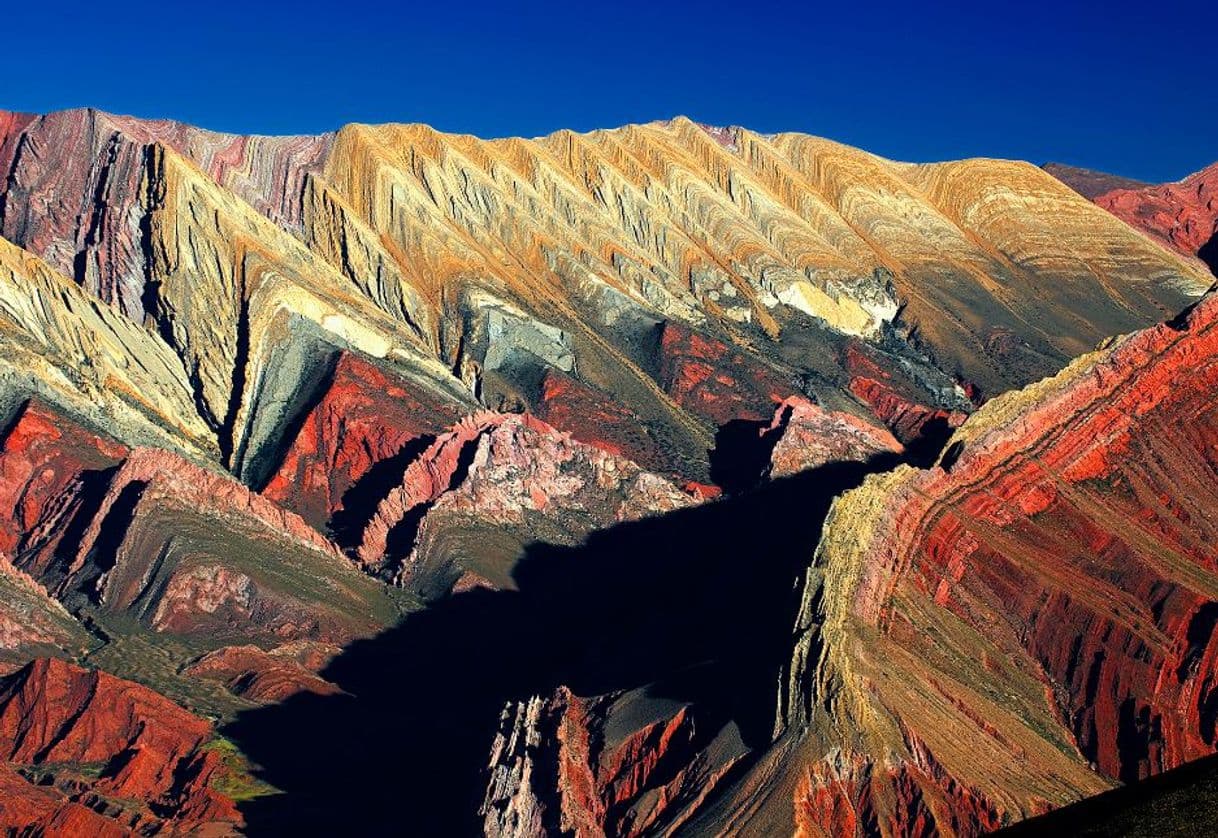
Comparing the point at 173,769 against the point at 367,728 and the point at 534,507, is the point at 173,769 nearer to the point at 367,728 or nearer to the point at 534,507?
the point at 367,728

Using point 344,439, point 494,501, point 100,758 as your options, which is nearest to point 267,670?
point 100,758

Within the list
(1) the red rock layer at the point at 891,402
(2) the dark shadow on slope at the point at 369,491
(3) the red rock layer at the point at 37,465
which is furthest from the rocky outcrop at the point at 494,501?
(1) the red rock layer at the point at 891,402

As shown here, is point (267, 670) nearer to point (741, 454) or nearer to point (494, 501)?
point (494, 501)

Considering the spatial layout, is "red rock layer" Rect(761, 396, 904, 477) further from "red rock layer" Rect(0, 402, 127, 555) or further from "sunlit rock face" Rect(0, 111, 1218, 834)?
"red rock layer" Rect(0, 402, 127, 555)

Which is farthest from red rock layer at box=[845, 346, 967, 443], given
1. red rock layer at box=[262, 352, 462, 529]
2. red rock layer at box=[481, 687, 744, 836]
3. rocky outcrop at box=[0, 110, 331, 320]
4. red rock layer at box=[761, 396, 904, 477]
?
red rock layer at box=[481, 687, 744, 836]

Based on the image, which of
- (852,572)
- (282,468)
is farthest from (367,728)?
(282,468)

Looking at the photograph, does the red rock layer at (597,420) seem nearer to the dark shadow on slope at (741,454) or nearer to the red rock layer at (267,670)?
the dark shadow on slope at (741,454)
